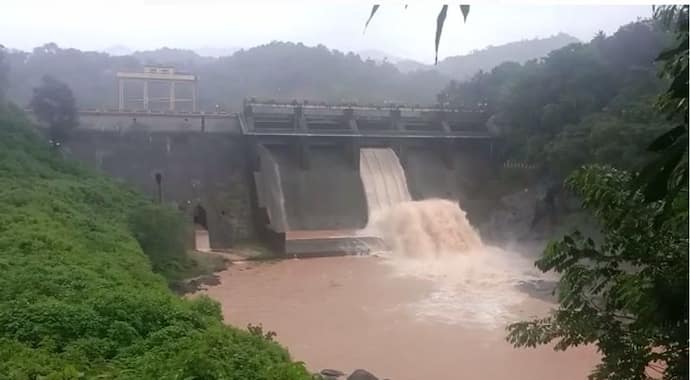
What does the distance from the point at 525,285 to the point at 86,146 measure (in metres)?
10.7

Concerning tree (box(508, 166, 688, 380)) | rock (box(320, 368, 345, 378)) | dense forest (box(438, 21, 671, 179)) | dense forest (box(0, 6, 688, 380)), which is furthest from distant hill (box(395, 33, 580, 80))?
tree (box(508, 166, 688, 380))

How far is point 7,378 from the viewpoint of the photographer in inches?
128

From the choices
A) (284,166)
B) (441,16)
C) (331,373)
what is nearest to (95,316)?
(331,373)

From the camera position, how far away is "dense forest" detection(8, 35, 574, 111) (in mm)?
28734

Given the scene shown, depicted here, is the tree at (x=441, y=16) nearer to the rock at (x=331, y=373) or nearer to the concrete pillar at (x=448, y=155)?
the rock at (x=331, y=373)

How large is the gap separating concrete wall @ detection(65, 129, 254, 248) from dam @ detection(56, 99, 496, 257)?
2cm

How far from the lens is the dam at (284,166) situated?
50.2 ft

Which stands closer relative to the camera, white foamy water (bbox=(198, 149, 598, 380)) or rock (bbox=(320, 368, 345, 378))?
rock (bbox=(320, 368, 345, 378))

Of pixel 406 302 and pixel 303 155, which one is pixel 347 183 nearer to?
pixel 303 155

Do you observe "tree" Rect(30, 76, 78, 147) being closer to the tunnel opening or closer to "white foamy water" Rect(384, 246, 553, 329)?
the tunnel opening

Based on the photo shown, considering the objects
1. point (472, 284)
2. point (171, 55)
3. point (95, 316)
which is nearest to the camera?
point (95, 316)

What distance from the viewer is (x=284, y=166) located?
16375 mm

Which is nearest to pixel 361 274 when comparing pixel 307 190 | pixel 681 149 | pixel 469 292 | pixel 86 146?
pixel 469 292

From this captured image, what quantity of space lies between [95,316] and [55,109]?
12303mm
